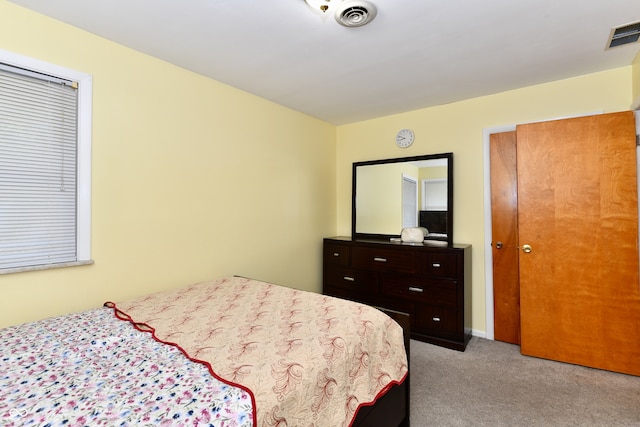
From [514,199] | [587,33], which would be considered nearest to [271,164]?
[514,199]

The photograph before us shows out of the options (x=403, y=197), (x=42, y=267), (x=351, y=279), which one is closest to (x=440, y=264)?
(x=403, y=197)

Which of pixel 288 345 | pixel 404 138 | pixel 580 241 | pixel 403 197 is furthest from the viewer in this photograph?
pixel 404 138

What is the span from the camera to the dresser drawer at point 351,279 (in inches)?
130

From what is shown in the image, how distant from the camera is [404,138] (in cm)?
357

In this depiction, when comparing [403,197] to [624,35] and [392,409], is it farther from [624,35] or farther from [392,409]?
[392,409]

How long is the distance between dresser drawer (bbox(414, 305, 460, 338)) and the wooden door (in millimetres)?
571

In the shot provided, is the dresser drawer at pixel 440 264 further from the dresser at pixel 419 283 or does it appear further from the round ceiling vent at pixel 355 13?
the round ceiling vent at pixel 355 13

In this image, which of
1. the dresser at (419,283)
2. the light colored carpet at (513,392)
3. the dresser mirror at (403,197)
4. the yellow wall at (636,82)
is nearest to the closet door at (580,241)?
the yellow wall at (636,82)

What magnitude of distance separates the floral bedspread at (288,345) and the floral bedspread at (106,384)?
82 mm

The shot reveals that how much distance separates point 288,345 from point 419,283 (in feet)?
6.45

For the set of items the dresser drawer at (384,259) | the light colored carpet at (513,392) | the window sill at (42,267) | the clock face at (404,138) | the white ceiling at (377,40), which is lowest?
the light colored carpet at (513,392)

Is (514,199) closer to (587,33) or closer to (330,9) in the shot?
(587,33)

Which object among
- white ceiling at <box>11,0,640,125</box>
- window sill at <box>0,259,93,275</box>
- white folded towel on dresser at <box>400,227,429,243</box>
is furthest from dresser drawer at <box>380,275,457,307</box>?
window sill at <box>0,259,93,275</box>

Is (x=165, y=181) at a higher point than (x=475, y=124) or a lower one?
lower
